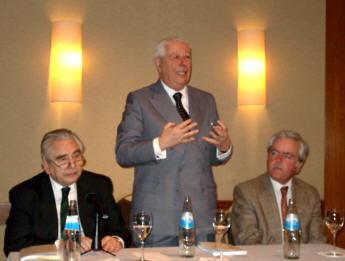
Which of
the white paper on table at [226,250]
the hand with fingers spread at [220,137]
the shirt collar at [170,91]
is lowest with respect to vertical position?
the white paper on table at [226,250]

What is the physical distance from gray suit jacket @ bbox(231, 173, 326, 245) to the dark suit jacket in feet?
2.15

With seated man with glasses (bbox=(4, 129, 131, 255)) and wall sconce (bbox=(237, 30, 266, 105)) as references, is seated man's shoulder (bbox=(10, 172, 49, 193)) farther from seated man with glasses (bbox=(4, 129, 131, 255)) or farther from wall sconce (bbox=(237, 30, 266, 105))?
wall sconce (bbox=(237, 30, 266, 105))

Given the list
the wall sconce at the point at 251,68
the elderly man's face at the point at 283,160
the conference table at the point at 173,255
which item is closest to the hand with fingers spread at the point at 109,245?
the conference table at the point at 173,255

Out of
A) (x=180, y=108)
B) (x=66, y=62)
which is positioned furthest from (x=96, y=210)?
(x=66, y=62)

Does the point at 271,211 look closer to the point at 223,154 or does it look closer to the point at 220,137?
the point at 223,154

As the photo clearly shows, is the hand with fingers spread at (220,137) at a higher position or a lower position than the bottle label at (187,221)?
higher

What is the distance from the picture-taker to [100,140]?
159 inches

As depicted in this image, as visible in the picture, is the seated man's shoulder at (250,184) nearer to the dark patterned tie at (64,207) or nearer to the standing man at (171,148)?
the standing man at (171,148)

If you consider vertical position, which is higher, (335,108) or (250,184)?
(335,108)

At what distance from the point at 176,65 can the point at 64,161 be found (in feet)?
2.75

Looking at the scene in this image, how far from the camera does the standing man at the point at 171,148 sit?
9.23ft

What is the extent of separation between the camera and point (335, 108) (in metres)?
4.34

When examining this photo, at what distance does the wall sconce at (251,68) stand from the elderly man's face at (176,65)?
122 cm

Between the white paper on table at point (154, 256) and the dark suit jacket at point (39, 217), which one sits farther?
the dark suit jacket at point (39, 217)
